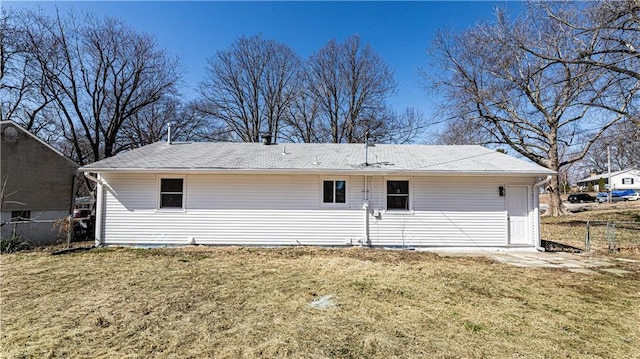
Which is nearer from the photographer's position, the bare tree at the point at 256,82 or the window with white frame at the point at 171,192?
the window with white frame at the point at 171,192

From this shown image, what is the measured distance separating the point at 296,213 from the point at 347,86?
19.5m

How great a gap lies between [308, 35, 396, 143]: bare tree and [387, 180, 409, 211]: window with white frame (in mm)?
16686

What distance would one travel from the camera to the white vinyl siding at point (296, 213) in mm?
9812

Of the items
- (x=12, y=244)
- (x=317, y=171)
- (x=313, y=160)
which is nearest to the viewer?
(x=317, y=171)

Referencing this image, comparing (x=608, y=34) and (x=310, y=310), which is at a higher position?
(x=608, y=34)

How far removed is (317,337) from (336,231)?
6.20m

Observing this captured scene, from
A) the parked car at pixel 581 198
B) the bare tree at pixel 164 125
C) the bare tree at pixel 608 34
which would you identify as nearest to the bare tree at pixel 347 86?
the bare tree at pixel 164 125

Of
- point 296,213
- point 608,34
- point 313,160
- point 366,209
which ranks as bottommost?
point 296,213

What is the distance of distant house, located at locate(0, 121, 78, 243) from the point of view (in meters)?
11.0

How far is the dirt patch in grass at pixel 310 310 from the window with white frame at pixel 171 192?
2.54m

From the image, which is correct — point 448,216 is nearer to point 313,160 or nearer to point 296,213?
point 313,160

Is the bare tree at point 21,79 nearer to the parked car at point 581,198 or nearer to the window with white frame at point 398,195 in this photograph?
the window with white frame at point 398,195

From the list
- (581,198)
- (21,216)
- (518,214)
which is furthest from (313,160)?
(581,198)

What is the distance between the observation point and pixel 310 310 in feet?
15.3
